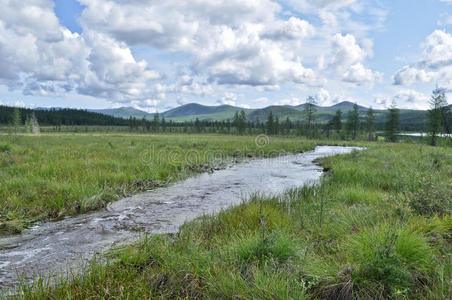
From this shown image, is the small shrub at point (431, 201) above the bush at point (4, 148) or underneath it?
underneath

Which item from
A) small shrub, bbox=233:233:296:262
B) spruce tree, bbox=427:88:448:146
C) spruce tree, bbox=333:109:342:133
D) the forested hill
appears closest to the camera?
small shrub, bbox=233:233:296:262

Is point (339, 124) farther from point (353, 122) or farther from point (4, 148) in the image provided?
point (4, 148)

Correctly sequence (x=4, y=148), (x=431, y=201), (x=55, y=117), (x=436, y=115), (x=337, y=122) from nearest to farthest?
(x=431, y=201) → (x=4, y=148) → (x=436, y=115) → (x=337, y=122) → (x=55, y=117)

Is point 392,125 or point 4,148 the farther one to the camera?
point 392,125

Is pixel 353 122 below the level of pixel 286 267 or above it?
above

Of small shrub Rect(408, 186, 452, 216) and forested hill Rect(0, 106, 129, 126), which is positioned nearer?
small shrub Rect(408, 186, 452, 216)

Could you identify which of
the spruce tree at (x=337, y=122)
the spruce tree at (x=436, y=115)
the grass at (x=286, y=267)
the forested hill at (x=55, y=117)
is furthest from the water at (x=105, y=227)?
the forested hill at (x=55, y=117)

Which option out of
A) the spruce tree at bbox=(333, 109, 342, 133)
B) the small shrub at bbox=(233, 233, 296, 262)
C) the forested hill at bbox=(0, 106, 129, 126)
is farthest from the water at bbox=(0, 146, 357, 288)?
the forested hill at bbox=(0, 106, 129, 126)

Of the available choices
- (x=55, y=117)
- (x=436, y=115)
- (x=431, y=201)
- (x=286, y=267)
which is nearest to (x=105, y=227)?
(x=286, y=267)

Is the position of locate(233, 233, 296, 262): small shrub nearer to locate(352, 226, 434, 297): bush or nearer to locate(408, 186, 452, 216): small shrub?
locate(352, 226, 434, 297): bush

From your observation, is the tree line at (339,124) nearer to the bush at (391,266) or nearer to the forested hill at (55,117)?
the forested hill at (55,117)

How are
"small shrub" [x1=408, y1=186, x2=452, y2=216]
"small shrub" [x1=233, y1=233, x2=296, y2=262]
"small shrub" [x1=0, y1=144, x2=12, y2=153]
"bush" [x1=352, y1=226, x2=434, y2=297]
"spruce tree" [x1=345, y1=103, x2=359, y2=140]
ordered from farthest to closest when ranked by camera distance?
→ "spruce tree" [x1=345, y1=103, x2=359, y2=140] < "small shrub" [x1=0, y1=144, x2=12, y2=153] < "small shrub" [x1=408, y1=186, x2=452, y2=216] < "small shrub" [x1=233, y1=233, x2=296, y2=262] < "bush" [x1=352, y1=226, x2=434, y2=297]

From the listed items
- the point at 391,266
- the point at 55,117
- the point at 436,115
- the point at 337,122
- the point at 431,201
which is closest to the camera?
the point at 391,266

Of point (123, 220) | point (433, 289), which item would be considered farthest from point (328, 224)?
point (123, 220)
